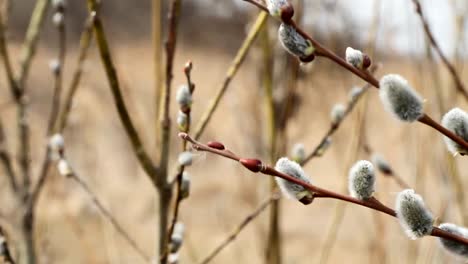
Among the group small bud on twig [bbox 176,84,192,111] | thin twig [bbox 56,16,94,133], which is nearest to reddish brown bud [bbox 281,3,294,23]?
small bud on twig [bbox 176,84,192,111]

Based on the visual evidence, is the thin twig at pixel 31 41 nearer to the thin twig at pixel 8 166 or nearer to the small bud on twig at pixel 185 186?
the thin twig at pixel 8 166

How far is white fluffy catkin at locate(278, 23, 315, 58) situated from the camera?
17.4 inches

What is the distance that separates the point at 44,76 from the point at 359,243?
485 cm

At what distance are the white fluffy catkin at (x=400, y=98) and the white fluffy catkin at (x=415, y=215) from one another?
6cm

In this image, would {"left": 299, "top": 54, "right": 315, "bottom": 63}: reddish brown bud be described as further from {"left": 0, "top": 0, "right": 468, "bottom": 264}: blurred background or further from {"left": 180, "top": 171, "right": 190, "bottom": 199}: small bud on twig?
{"left": 0, "top": 0, "right": 468, "bottom": 264}: blurred background

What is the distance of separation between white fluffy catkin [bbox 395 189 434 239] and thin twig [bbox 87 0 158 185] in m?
0.46

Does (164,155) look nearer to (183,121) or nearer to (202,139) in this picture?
(183,121)

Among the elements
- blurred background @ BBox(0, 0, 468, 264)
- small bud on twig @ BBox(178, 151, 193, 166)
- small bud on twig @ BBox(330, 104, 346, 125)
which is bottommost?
blurred background @ BBox(0, 0, 468, 264)

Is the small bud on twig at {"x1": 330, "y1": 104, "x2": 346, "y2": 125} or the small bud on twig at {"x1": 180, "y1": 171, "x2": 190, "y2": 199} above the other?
the small bud on twig at {"x1": 330, "y1": 104, "x2": 346, "y2": 125}

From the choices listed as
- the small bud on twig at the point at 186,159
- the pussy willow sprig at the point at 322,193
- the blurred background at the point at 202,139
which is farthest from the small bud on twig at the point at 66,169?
the blurred background at the point at 202,139

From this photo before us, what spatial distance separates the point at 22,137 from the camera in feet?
4.23

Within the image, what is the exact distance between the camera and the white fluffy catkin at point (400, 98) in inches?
15.9

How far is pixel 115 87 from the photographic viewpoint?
32.0 inches

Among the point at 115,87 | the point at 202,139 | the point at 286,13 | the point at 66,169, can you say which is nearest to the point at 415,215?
the point at 286,13
